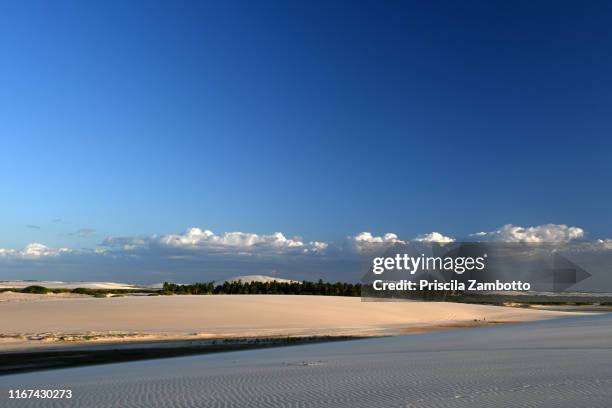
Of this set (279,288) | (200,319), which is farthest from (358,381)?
(279,288)

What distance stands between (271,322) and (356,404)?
108ft

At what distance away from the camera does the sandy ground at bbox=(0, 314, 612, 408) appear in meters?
10.3

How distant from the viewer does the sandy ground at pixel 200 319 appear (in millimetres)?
31406

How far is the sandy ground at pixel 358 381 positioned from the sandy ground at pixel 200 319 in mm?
→ 12003

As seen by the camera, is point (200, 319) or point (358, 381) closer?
point (358, 381)

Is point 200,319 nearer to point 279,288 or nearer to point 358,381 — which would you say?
point 358,381

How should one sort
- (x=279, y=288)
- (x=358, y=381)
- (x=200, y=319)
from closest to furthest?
1. (x=358, y=381)
2. (x=200, y=319)
3. (x=279, y=288)

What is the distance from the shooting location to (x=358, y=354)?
64.9 feet

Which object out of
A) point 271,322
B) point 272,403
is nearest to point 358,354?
point 272,403

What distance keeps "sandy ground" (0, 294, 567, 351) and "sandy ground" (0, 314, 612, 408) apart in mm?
12003

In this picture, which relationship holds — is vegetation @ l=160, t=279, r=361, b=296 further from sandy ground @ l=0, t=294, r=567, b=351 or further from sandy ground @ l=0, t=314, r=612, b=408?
sandy ground @ l=0, t=314, r=612, b=408

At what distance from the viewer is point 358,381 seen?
42.2ft

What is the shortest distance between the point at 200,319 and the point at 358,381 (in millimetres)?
29990

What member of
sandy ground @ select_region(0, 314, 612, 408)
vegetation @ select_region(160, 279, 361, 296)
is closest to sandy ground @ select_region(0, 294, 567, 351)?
sandy ground @ select_region(0, 314, 612, 408)
